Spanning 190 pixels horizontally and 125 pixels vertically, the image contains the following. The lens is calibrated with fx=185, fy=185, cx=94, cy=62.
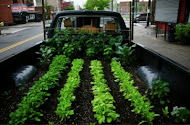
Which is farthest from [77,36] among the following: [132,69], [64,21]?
[132,69]

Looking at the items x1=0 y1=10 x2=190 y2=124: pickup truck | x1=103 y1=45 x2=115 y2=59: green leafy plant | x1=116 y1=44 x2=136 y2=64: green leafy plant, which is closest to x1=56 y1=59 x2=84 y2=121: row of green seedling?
x1=0 y1=10 x2=190 y2=124: pickup truck

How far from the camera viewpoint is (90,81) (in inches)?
164

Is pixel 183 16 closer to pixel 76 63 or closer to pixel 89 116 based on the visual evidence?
pixel 76 63

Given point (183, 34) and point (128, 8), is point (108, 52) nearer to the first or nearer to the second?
point (183, 34)

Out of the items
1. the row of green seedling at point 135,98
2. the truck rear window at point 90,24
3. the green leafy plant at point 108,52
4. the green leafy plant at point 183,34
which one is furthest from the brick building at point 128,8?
the row of green seedling at point 135,98

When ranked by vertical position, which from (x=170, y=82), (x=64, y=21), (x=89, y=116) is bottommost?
(x=89, y=116)

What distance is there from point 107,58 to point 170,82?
2.56 m

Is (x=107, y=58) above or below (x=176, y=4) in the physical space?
below

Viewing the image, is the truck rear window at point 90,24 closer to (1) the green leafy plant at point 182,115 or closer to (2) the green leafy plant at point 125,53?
(2) the green leafy plant at point 125,53

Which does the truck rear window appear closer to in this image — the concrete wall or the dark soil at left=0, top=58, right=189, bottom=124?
the dark soil at left=0, top=58, right=189, bottom=124

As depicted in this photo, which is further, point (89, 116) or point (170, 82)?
point (170, 82)

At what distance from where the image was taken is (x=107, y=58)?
5.49 metres

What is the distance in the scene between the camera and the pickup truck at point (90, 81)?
8.83ft

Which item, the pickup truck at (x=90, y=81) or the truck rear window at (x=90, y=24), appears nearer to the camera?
the pickup truck at (x=90, y=81)
